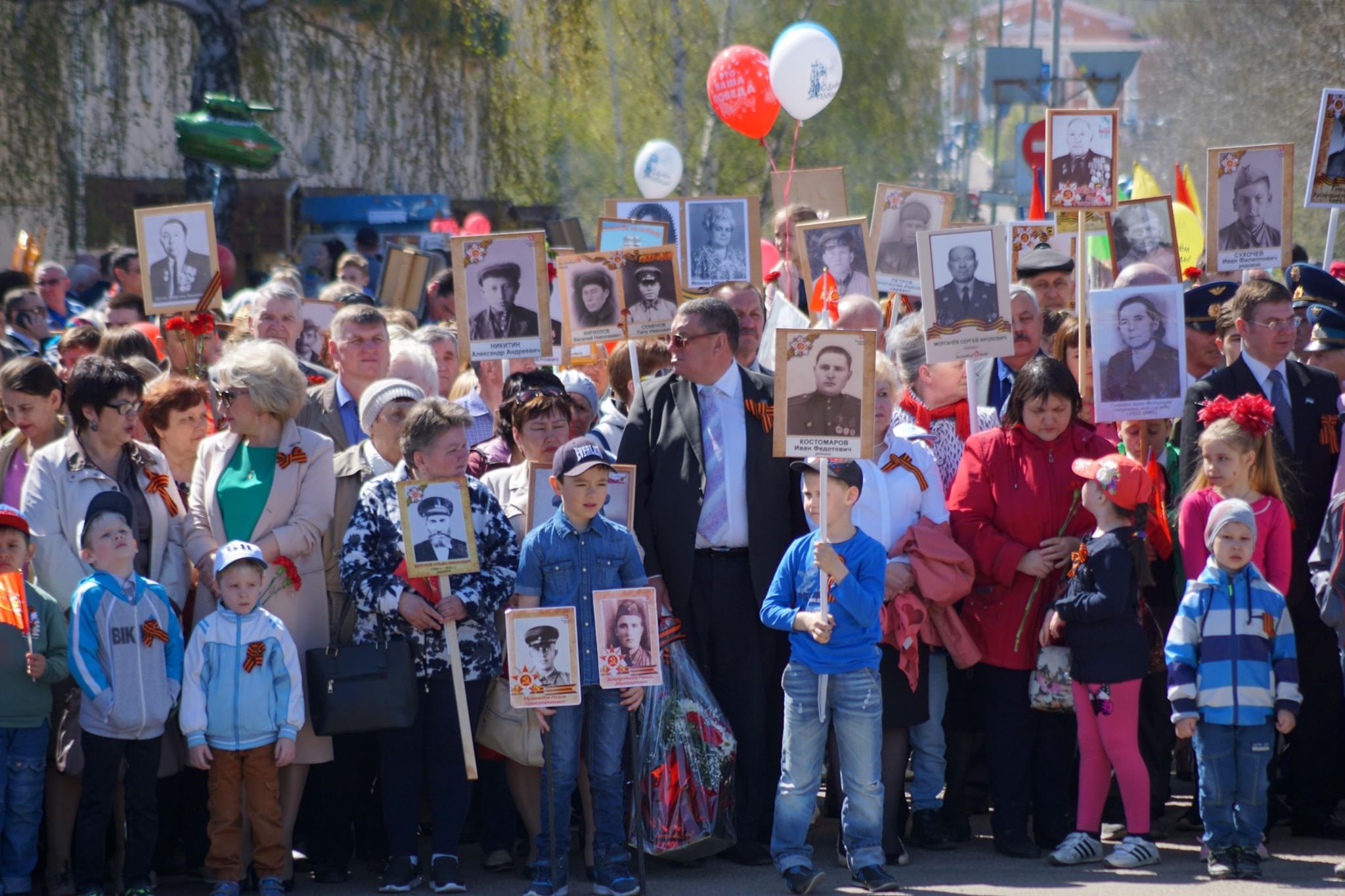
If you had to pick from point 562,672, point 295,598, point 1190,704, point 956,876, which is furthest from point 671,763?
point 1190,704

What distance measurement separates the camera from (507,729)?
6133 millimetres

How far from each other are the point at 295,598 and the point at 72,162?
12.2m

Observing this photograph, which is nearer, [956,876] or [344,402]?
[956,876]

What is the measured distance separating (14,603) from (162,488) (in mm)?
729

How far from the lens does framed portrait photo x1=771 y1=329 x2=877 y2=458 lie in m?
5.75

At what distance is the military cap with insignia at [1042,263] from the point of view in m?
8.52

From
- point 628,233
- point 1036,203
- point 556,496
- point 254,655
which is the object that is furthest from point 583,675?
point 1036,203

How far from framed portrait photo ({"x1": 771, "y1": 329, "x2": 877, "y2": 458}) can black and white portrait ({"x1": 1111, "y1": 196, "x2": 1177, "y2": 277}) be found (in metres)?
3.62

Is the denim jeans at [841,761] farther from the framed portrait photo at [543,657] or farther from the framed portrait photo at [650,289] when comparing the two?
the framed portrait photo at [650,289]

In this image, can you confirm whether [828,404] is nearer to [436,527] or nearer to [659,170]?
[436,527]

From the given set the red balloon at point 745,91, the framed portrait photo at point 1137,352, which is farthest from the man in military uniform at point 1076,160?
the red balloon at point 745,91

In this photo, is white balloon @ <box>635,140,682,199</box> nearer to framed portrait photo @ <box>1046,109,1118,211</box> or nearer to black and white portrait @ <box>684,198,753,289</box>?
black and white portrait @ <box>684,198,753,289</box>

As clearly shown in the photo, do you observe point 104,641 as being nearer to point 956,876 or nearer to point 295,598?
point 295,598

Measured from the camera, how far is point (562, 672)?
5.71 meters
